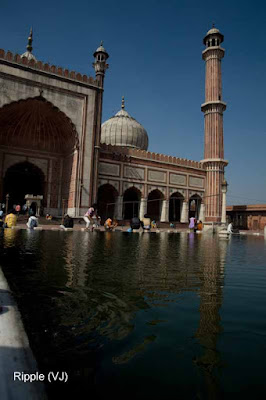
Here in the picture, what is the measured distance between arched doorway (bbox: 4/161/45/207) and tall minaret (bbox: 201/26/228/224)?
13.1 meters

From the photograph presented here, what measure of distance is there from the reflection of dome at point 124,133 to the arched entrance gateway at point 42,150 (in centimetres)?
631

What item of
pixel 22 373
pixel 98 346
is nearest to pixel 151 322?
pixel 98 346

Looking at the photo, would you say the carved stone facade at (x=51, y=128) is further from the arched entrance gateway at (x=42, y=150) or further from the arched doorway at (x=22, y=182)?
the arched doorway at (x=22, y=182)

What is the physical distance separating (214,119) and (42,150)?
13.3 metres

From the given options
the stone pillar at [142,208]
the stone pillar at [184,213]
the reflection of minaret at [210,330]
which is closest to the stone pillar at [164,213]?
the stone pillar at [184,213]

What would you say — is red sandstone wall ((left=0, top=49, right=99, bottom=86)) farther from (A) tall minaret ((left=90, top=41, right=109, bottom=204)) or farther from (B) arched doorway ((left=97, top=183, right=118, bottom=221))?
(B) arched doorway ((left=97, top=183, right=118, bottom=221))

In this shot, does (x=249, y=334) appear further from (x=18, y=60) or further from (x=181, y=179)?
(x=181, y=179)

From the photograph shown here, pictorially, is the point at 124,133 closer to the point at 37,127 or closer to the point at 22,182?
the point at 37,127

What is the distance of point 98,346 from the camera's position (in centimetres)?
120

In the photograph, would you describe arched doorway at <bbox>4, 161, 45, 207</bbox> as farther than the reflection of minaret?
Yes

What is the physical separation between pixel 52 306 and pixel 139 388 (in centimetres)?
97

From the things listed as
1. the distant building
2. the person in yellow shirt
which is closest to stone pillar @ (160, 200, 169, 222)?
the distant building

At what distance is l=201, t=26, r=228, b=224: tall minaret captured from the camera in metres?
22.3

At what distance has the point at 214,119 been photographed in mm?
22312
